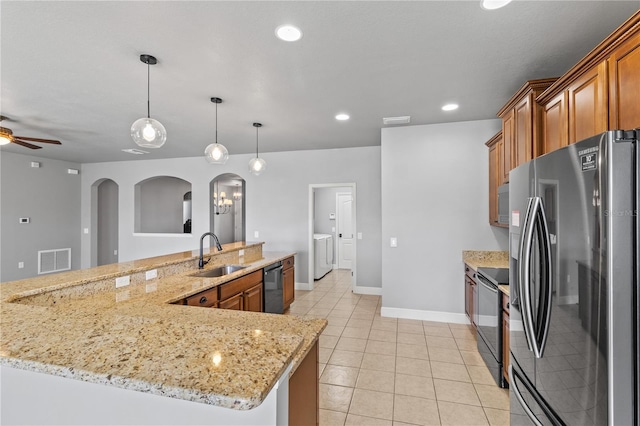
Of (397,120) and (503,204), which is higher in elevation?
(397,120)

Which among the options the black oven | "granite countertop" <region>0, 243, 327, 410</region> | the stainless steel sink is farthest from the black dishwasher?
the black oven

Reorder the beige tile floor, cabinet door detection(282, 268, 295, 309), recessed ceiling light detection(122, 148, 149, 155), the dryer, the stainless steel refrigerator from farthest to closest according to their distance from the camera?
the dryer < recessed ceiling light detection(122, 148, 149, 155) < cabinet door detection(282, 268, 295, 309) < the beige tile floor < the stainless steel refrigerator

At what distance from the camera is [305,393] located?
53.4 inches

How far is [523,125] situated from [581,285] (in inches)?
75.1

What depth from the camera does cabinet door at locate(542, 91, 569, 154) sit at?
211 centimetres

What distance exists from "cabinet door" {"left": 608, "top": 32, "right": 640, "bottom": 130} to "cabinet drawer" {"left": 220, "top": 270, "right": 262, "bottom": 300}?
304 cm

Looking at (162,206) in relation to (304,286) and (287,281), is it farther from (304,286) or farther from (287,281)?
(287,281)

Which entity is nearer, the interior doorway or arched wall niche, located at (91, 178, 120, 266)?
arched wall niche, located at (91, 178, 120, 266)

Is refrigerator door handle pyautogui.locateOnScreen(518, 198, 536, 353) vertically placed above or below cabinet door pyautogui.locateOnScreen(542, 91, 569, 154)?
below

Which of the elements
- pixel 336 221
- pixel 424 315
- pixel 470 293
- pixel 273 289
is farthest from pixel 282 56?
pixel 336 221

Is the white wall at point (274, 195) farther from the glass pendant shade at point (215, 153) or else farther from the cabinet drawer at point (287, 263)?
the glass pendant shade at point (215, 153)

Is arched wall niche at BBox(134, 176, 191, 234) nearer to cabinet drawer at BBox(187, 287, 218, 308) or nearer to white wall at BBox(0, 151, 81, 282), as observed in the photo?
white wall at BBox(0, 151, 81, 282)

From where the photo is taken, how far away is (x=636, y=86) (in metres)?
1.45

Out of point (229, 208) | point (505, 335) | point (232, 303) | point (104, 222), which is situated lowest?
point (505, 335)
